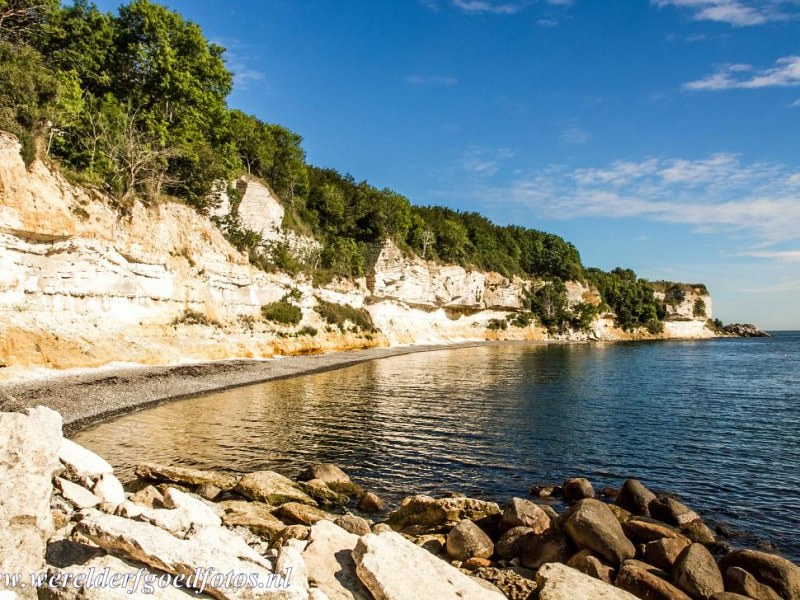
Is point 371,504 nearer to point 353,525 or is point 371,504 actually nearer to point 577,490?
point 353,525

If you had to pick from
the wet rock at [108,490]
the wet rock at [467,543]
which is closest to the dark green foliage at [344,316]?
the wet rock at [108,490]

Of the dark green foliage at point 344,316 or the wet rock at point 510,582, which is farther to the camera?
the dark green foliage at point 344,316

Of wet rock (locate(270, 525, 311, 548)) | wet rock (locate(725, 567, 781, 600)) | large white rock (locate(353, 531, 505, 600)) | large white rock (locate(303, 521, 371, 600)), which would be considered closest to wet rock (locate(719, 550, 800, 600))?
wet rock (locate(725, 567, 781, 600))

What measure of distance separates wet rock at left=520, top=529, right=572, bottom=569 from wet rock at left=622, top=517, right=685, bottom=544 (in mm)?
1611

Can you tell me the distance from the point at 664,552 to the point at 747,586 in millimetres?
1139

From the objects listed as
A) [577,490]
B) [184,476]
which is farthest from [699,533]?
[184,476]

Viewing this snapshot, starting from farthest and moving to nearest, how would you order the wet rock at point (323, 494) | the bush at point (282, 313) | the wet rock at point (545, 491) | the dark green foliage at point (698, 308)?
the dark green foliage at point (698, 308)
the bush at point (282, 313)
the wet rock at point (545, 491)
the wet rock at point (323, 494)

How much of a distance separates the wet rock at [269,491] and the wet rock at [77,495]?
3.82 metres

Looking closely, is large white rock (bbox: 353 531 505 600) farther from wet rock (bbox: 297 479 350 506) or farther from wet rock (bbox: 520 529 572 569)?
wet rock (bbox: 297 479 350 506)

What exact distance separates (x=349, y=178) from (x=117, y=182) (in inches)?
2056

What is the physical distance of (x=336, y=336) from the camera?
172 feet

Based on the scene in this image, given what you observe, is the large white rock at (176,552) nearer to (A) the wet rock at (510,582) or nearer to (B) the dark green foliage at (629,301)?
(A) the wet rock at (510,582)

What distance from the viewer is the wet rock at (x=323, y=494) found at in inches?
447

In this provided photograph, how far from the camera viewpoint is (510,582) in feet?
24.4
